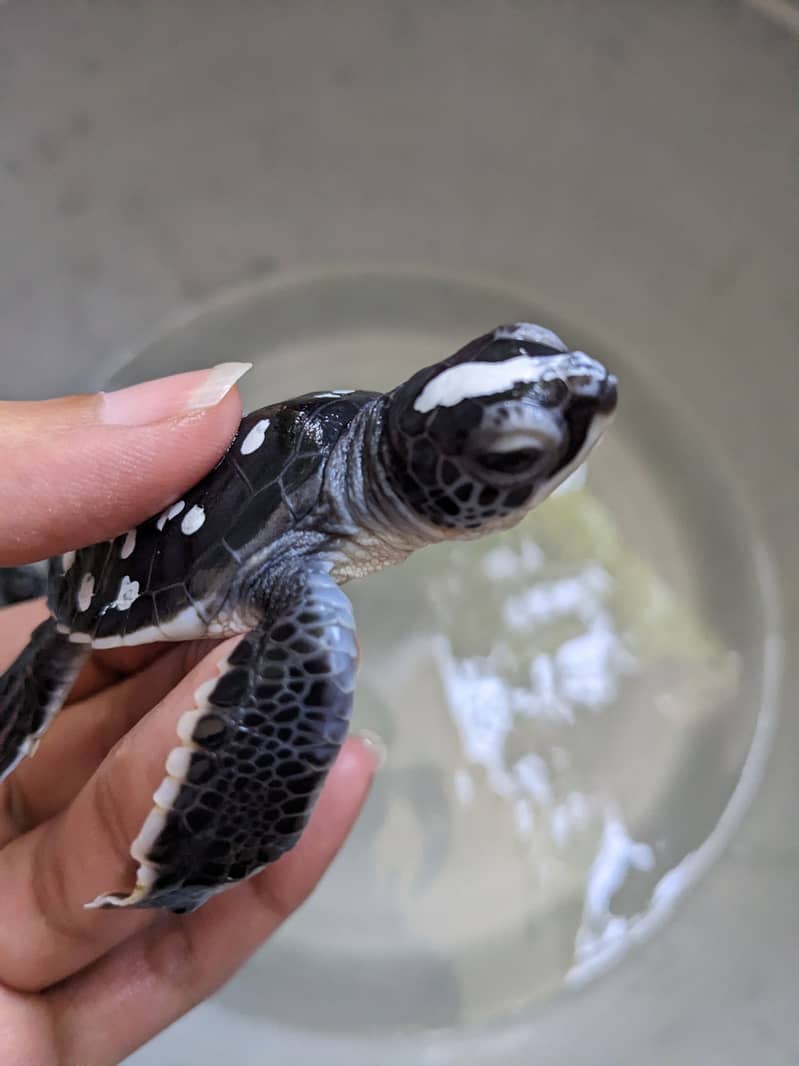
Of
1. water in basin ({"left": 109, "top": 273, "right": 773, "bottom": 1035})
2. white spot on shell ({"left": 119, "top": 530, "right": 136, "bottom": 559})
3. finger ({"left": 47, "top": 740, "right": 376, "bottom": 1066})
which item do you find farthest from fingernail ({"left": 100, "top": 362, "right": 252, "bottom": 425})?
water in basin ({"left": 109, "top": 273, "right": 773, "bottom": 1035})

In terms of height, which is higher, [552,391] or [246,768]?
[552,391]

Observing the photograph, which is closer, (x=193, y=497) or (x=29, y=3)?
(x=193, y=497)

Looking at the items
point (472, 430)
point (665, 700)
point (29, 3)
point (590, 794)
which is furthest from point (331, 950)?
point (29, 3)

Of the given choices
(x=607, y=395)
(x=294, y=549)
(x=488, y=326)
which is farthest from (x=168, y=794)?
(x=488, y=326)

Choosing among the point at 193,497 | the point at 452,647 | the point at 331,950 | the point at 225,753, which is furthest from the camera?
the point at 452,647

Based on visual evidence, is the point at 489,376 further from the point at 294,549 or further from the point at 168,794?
the point at 168,794

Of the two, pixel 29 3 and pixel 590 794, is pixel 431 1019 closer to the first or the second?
pixel 590 794

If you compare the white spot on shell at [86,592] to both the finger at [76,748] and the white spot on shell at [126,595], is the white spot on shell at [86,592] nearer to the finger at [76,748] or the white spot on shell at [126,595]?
the white spot on shell at [126,595]
